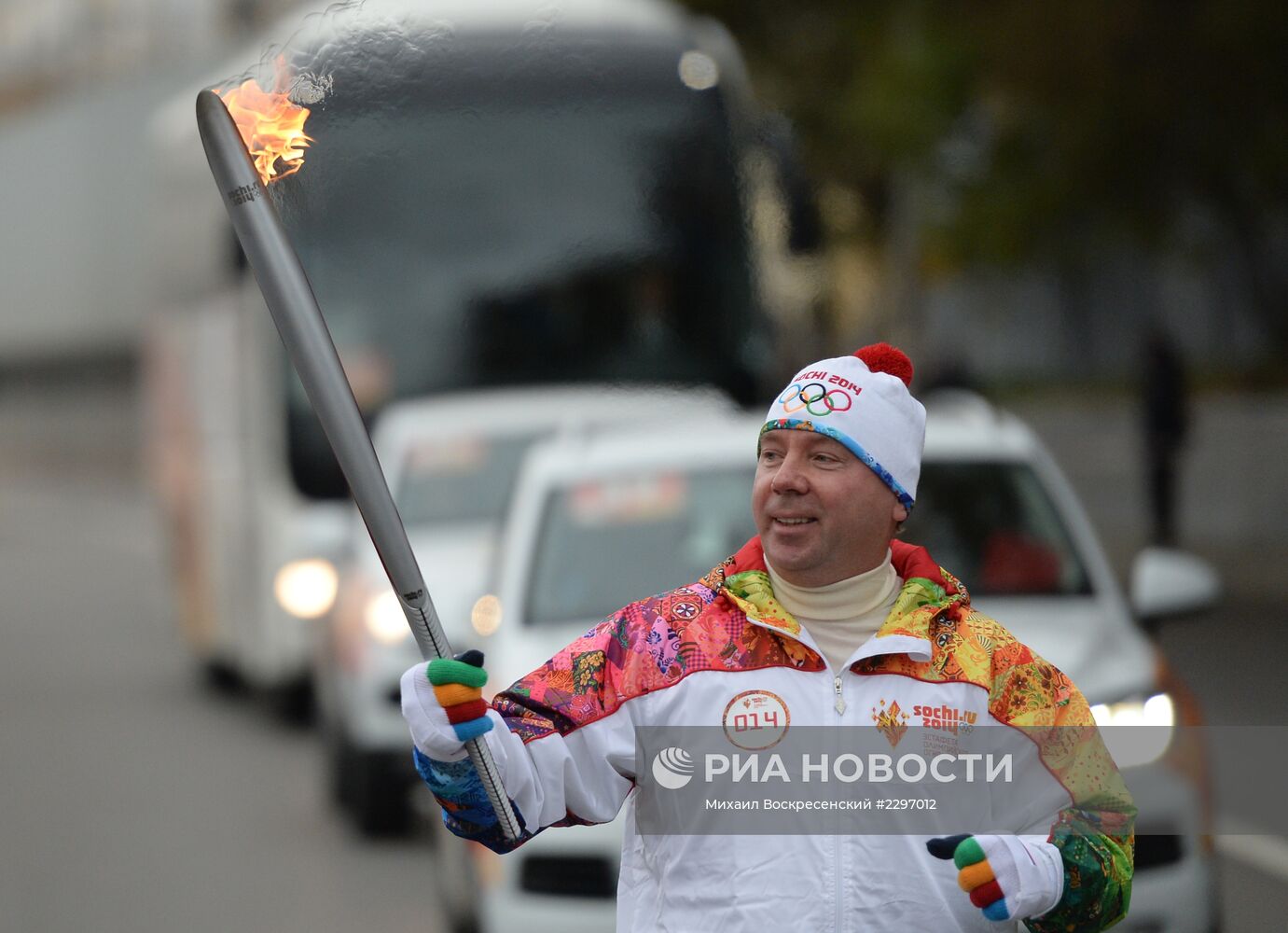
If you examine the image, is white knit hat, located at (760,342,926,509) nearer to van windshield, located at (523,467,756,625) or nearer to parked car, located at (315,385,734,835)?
van windshield, located at (523,467,756,625)

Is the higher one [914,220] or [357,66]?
[914,220]

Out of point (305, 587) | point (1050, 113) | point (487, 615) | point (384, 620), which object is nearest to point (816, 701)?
point (487, 615)

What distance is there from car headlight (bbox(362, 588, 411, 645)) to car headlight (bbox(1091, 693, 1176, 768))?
3.64 metres

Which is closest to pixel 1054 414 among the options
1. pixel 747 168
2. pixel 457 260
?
pixel 747 168

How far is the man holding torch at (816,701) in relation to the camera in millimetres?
2578

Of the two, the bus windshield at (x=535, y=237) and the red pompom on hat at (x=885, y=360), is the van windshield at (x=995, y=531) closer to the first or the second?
the bus windshield at (x=535, y=237)

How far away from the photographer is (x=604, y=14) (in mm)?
5840

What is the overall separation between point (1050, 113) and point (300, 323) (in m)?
17.7

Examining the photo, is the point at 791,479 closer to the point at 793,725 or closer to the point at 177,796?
the point at 793,725

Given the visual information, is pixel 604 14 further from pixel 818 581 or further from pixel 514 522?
pixel 818 581

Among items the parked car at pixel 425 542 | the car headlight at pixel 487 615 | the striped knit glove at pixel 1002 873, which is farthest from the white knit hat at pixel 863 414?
the parked car at pixel 425 542

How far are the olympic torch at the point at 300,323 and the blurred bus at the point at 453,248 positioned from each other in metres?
0.41

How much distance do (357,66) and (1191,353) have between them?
25.7m

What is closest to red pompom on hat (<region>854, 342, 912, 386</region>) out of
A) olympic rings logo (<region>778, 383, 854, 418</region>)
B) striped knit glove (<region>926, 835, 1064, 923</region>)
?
olympic rings logo (<region>778, 383, 854, 418</region>)
